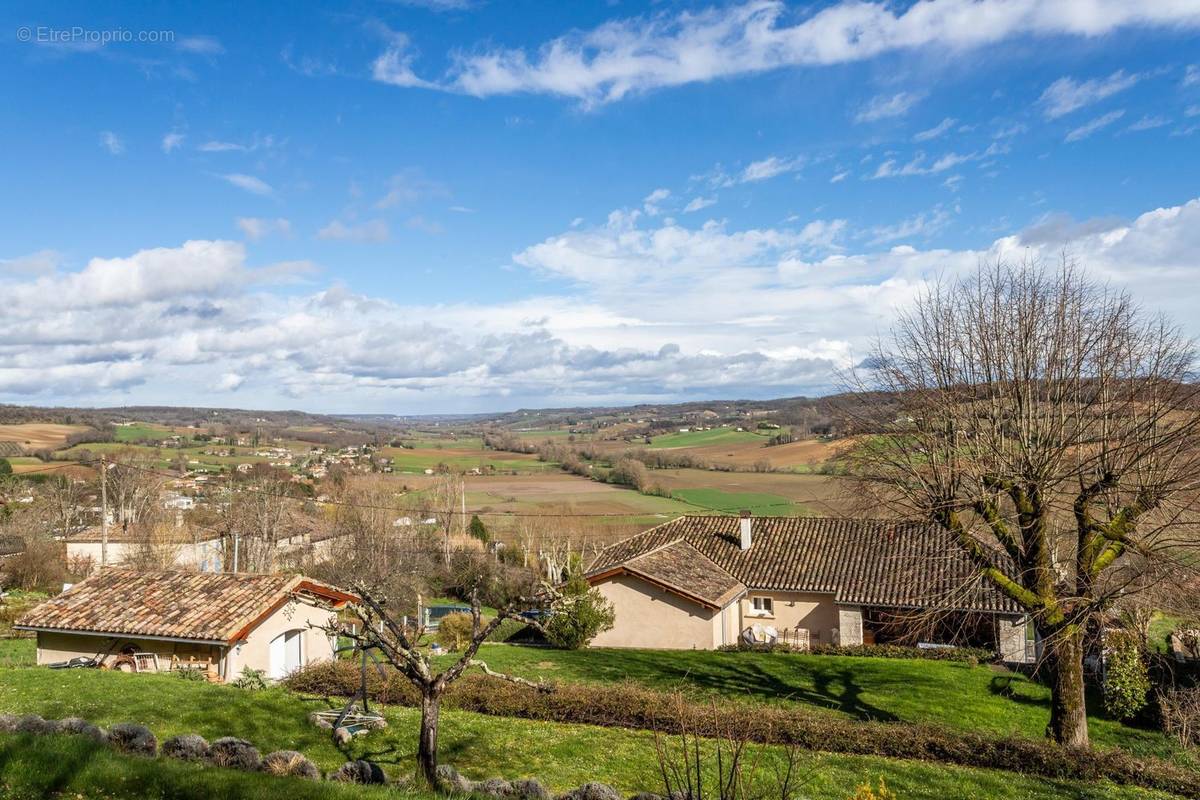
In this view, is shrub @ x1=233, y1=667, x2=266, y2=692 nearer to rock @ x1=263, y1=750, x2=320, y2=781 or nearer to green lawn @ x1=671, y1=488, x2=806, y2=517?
rock @ x1=263, y1=750, x2=320, y2=781

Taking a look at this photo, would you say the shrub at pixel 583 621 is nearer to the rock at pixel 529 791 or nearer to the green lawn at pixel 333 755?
the green lawn at pixel 333 755

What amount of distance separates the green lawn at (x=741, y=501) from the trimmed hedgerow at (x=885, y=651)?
1752cm

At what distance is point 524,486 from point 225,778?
216 feet

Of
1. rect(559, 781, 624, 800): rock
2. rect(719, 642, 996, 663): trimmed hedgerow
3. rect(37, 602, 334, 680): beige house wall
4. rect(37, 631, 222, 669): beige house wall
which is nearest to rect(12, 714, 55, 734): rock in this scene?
rect(559, 781, 624, 800): rock

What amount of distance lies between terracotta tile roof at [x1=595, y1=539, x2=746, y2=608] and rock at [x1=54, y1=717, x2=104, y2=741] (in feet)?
68.2

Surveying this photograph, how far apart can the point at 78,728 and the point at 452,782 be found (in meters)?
5.55

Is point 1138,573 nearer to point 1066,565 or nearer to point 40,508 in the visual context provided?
point 1066,565

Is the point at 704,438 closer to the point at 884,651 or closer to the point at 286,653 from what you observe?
the point at 884,651

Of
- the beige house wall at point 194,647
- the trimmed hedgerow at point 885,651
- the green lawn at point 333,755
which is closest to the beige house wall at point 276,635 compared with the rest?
the beige house wall at point 194,647

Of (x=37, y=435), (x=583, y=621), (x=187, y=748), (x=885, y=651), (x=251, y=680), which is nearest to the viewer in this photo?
(x=187, y=748)

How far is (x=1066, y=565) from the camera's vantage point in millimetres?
19203

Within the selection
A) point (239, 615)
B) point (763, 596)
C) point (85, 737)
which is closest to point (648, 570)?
point (763, 596)

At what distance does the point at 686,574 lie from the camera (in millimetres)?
30828

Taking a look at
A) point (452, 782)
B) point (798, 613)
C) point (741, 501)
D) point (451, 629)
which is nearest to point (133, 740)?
point (452, 782)
